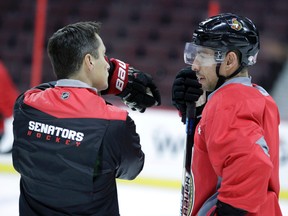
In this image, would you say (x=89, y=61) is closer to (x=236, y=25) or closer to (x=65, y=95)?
(x=65, y=95)

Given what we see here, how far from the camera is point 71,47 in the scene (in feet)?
5.38

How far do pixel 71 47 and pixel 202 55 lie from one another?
404mm

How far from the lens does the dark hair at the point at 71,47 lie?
1.64 metres

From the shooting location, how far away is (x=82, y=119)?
62.2 inches

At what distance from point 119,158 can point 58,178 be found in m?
0.18

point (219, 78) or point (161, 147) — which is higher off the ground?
point (219, 78)

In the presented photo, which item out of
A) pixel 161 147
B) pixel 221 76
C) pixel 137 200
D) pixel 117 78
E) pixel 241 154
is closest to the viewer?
pixel 241 154

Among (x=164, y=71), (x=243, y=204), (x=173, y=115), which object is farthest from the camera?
(x=164, y=71)

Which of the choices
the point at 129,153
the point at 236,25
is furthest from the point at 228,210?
the point at 236,25

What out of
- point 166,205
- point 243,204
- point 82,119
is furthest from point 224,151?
point 166,205

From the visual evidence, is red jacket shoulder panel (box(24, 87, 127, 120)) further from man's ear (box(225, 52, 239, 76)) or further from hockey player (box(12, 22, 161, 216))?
Answer: man's ear (box(225, 52, 239, 76))

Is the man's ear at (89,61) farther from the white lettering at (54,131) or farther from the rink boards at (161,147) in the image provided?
the rink boards at (161,147)

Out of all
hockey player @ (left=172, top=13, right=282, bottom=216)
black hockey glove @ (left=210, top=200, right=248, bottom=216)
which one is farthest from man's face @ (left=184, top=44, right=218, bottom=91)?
black hockey glove @ (left=210, top=200, right=248, bottom=216)

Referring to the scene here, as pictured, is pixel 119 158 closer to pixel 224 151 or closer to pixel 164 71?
pixel 224 151
